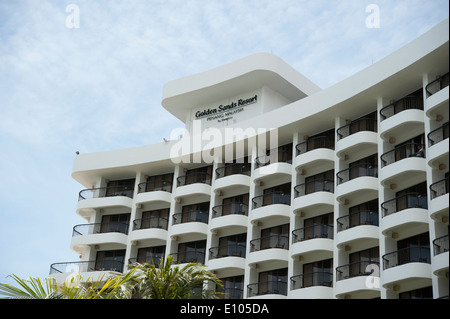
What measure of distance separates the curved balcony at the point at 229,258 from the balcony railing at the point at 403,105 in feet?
41.2

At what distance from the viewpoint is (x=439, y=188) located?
30.7 metres

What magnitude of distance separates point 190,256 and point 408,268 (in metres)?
17.3

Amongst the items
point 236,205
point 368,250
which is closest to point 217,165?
point 236,205

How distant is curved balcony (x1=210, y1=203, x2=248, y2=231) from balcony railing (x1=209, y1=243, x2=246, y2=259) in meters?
1.31

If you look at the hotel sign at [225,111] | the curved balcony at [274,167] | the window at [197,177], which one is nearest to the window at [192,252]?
the window at [197,177]

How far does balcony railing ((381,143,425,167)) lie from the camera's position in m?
34.0

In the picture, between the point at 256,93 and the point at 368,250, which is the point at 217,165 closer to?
the point at 256,93

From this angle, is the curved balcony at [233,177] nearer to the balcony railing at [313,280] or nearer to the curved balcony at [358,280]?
the balcony railing at [313,280]

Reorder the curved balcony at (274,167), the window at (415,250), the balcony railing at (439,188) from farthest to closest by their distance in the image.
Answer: the curved balcony at (274,167) → the window at (415,250) → the balcony railing at (439,188)

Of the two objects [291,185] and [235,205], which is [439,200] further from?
[235,205]

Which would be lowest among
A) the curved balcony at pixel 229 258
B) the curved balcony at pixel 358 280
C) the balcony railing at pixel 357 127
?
the curved balcony at pixel 358 280

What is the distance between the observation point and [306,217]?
39344mm

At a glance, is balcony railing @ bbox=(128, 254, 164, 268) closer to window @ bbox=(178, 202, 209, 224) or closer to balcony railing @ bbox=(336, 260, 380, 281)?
window @ bbox=(178, 202, 209, 224)

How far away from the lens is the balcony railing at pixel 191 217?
44375mm
